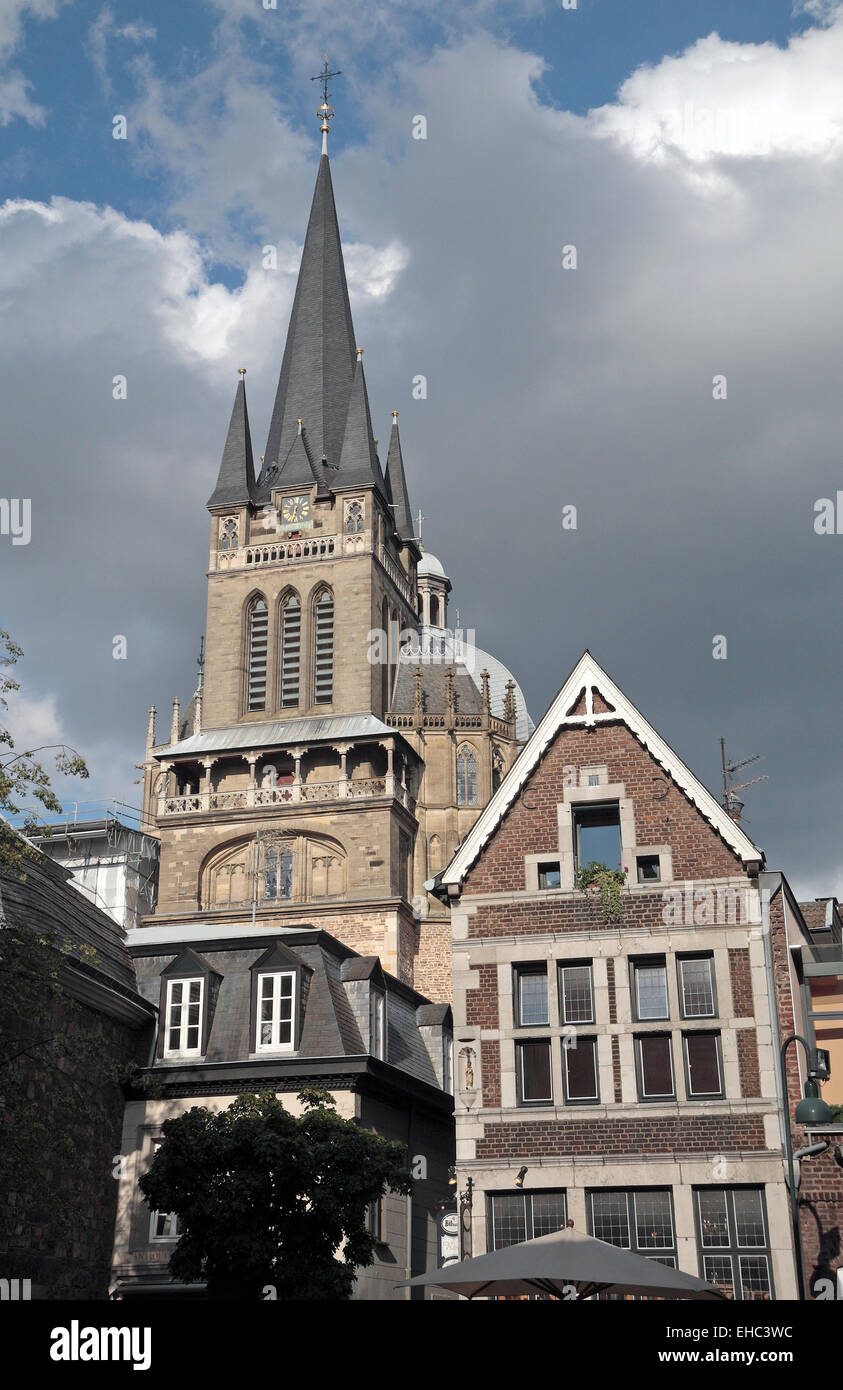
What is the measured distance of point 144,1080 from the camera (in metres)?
29.7

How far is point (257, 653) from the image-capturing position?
218 ft

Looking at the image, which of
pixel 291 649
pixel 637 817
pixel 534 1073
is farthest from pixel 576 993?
pixel 291 649

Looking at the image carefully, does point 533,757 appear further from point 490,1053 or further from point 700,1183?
point 700,1183

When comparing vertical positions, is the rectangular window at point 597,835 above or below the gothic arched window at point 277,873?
below

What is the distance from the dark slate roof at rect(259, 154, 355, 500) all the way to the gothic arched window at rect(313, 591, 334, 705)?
763 centimetres

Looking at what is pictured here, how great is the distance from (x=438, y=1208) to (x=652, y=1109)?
9879 millimetres

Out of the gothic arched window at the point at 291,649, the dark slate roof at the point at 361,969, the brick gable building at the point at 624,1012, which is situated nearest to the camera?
the brick gable building at the point at 624,1012

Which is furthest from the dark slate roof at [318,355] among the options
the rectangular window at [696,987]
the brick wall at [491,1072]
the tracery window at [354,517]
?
the rectangular window at [696,987]

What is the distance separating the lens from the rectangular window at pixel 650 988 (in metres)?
25.5

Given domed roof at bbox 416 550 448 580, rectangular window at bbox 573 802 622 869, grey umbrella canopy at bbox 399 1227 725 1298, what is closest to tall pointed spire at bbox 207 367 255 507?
domed roof at bbox 416 550 448 580

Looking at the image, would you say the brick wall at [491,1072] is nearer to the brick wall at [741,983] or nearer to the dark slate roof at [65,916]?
the brick wall at [741,983]

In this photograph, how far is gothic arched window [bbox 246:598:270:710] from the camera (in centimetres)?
6556

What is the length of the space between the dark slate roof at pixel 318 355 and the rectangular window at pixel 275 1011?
1686 inches
